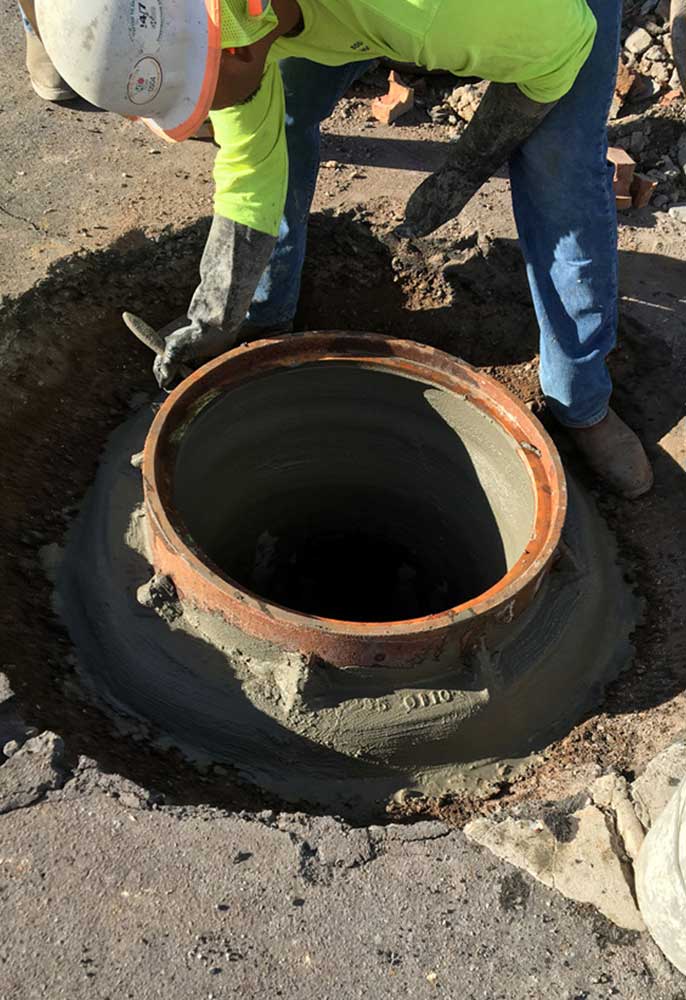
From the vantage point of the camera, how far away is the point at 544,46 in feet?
7.22

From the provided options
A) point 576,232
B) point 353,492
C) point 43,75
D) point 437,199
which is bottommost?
point 353,492

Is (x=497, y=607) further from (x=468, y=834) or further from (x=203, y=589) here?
(x=203, y=589)

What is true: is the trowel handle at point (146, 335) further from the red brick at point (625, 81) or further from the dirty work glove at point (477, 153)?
the red brick at point (625, 81)

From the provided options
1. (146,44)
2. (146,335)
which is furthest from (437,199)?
Result: (146,44)

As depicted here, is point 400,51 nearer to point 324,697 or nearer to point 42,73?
point 324,697

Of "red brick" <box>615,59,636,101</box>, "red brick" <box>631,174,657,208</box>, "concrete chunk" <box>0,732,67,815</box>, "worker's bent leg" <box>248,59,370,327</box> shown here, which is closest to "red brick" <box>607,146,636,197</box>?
"red brick" <box>631,174,657,208</box>

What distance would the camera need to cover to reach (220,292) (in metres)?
2.64

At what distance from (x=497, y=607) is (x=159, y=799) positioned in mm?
1006

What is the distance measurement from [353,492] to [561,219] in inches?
51.1

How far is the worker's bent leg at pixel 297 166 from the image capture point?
2.83 metres

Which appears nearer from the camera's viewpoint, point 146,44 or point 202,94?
point 146,44

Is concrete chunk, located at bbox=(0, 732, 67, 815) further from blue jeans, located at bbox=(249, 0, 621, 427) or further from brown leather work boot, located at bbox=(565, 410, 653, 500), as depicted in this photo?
brown leather work boot, located at bbox=(565, 410, 653, 500)

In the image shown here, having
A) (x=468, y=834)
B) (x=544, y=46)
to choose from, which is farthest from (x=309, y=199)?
(x=468, y=834)

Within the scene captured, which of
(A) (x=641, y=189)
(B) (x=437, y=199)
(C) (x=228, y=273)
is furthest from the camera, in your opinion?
(A) (x=641, y=189)
